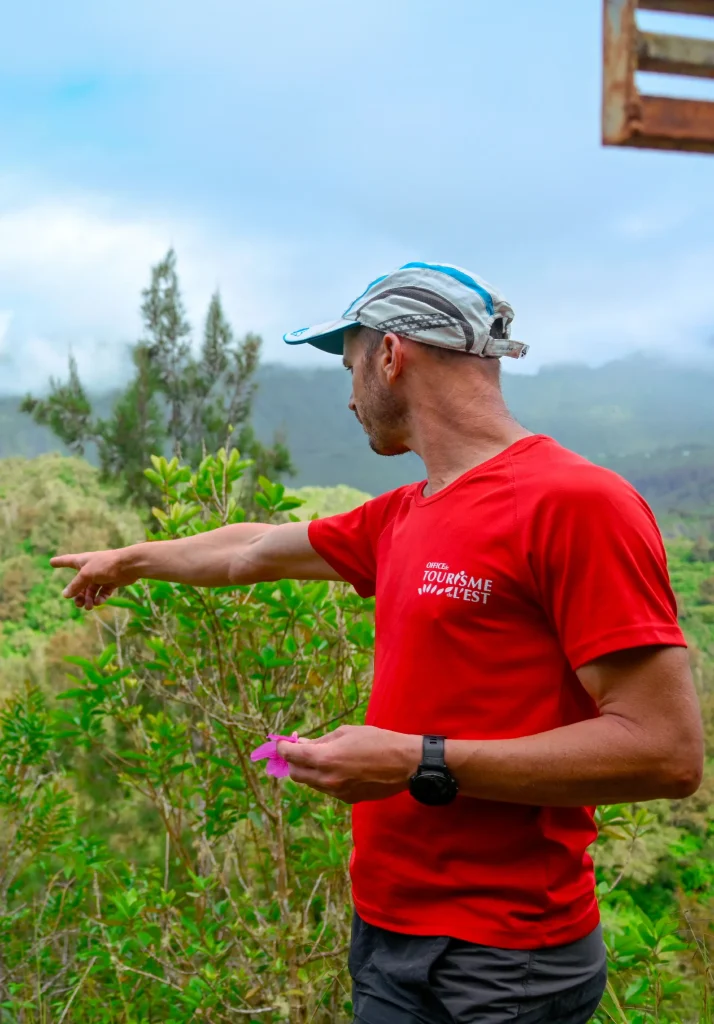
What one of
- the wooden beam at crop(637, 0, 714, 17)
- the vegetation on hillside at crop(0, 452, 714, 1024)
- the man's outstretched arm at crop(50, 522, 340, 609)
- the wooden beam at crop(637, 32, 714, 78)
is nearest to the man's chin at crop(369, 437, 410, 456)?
the man's outstretched arm at crop(50, 522, 340, 609)

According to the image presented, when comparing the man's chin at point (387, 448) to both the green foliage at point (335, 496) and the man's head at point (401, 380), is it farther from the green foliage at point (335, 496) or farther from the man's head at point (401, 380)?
the green foliage at point (335, 496)

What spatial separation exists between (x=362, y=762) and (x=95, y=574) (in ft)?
3.31

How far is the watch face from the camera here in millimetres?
1146

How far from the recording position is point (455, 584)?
1258mm

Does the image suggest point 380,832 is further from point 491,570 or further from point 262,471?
point 262,471

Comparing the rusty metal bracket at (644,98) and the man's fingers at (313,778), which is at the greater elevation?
the rusty metal bracket at (644,98)

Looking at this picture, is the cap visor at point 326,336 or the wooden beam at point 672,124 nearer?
the wooden beam at point 672,124

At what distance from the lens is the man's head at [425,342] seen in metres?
1.43

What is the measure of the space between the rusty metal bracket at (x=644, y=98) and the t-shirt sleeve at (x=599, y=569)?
18.2 inches

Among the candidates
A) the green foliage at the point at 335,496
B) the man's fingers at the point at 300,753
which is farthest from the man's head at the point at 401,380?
the green foliage at the point at 335,496

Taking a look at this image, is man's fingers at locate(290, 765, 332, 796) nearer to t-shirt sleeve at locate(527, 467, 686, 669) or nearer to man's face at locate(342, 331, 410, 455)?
t-shirt sleeve at locate(527, 467, 686, 669)

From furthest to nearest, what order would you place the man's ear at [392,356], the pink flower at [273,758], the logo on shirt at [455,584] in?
the man's ear at [392,356]
the pink flower at [273,758]
the logo on shirt at [455,584]


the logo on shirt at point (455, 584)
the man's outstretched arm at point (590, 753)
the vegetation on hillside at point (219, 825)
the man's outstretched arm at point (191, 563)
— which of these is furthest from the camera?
the vegetation on hillside at point (219, 825)

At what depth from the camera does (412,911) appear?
126 cm
